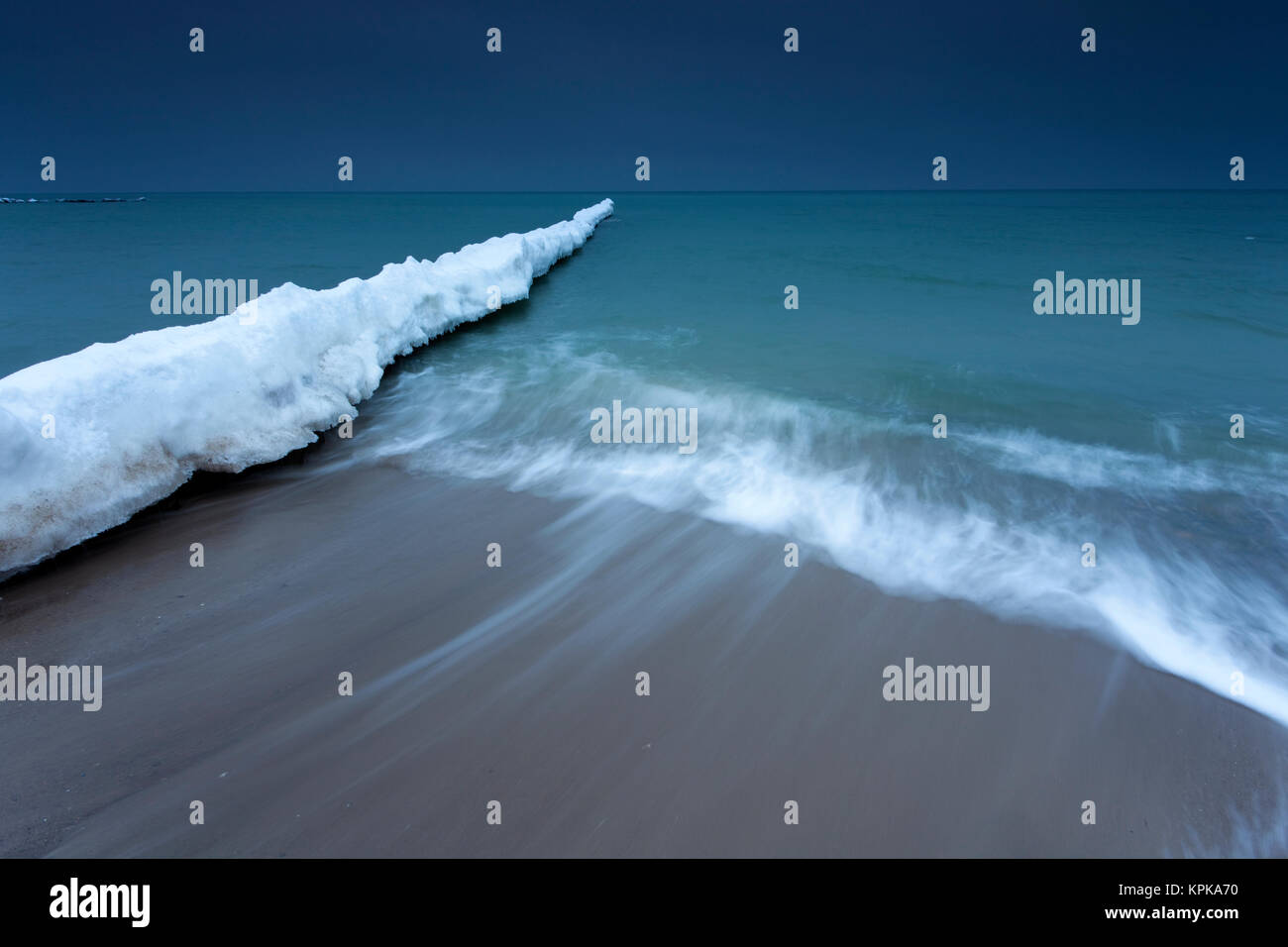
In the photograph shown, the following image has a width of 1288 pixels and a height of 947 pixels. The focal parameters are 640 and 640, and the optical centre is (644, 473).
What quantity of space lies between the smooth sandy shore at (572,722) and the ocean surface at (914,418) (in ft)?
1.59

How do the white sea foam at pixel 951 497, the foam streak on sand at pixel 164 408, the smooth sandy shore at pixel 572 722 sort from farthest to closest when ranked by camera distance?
the foam streak on sand at pixel 164 408, the white sea foam at pixel 951 497, the smooth sandy shore at pixel 572 722

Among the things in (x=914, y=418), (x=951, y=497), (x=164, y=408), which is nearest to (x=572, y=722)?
(x=951, y=497)

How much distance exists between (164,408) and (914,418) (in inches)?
217

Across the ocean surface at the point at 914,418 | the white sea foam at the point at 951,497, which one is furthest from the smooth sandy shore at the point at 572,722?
the ocean surface at the point at 914,418

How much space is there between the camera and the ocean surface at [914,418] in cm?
329

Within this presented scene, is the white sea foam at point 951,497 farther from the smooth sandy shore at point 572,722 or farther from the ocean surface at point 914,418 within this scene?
the smooth sandy shore at point 572,722

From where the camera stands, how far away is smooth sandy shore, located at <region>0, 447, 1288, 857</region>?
2004 mm

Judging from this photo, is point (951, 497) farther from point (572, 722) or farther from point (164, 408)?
point (164, 408)

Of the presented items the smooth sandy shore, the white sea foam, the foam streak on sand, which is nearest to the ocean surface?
the white sea foam

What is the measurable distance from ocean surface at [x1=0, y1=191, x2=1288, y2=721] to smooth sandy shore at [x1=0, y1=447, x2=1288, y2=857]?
483 mm

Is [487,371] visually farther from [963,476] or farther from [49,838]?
[49,838]

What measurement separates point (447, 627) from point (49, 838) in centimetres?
140
